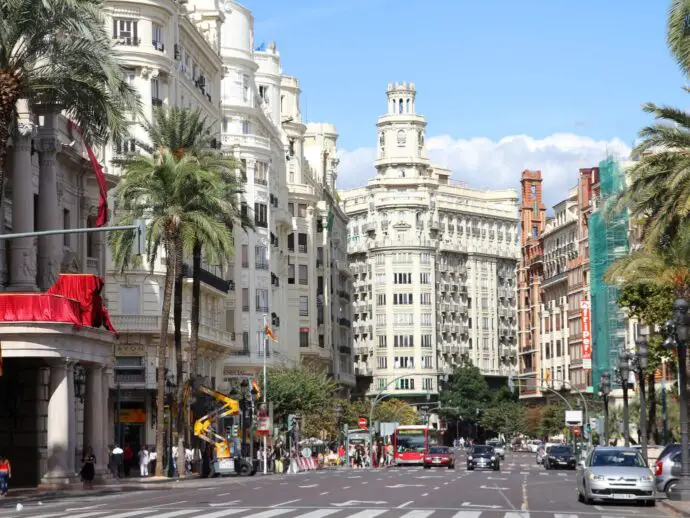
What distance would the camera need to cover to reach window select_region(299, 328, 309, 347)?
126688 mm

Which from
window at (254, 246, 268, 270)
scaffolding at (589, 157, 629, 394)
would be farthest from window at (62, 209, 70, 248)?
scaffolding at (589, 157, 629, 394)

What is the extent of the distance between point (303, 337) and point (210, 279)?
38596 mm

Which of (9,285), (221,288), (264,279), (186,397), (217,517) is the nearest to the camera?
(217,517)

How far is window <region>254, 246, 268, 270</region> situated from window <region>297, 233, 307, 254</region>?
23063 mm

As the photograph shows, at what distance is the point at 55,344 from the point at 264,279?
5176 cm

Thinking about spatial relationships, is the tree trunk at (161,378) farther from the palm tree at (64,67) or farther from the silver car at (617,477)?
the silver car at (617,477)

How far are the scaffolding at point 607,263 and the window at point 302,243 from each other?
24476 mm

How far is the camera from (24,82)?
43125 mm

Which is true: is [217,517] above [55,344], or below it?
below

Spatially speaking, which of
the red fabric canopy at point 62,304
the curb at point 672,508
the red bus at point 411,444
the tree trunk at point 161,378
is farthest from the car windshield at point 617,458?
the red bus at point 411,444

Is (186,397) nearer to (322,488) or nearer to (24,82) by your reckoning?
(322,488)

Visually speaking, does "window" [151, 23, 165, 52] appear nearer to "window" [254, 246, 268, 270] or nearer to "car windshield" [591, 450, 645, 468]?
"window" [254, 246, 268, 270]

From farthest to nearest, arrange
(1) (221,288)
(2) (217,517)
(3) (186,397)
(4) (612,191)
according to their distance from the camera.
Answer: (4) (612,191) → (1) (221,288) → (3) (186,397) → (2) (217,517)

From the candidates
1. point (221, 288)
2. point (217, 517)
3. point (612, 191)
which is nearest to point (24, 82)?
point (217, 517)
